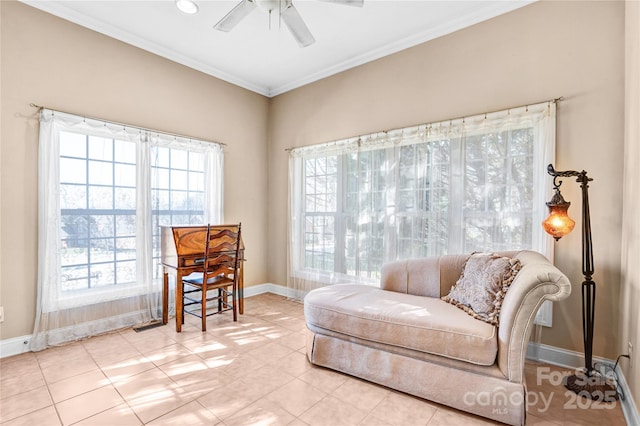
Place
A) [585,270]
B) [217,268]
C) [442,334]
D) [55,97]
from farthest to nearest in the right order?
[217,268]
[55,97]
[585,270]
[442,334]

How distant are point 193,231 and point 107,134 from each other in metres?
1.26

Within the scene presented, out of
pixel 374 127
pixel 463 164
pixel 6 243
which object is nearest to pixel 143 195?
pixel 6 243

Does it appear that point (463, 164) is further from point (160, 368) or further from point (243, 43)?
point (160, 368)

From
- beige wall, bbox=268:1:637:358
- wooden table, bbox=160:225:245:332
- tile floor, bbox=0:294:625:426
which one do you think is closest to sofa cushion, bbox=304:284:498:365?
tile floor, bbox=0:294:625:426

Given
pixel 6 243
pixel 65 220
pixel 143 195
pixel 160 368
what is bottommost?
pixel 160 368

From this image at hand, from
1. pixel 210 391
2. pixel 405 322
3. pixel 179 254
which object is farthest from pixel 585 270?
pixel 179 254

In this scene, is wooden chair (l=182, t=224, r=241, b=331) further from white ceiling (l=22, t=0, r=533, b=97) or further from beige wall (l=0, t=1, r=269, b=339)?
white ceiling (l=22, t=0, r=533, b=97)

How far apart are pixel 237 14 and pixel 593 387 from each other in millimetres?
3576

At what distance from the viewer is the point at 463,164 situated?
2881mm

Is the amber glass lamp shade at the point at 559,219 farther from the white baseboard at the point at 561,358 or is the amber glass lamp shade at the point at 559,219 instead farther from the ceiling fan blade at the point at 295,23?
the ceiling fan blade at the point at 295,23

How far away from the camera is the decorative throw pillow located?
79.3 inches

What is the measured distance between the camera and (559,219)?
2.10 metres

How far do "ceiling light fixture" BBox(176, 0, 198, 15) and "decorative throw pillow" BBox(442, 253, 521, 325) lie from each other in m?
3.14

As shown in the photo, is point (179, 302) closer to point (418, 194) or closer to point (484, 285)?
point (418, 194)
